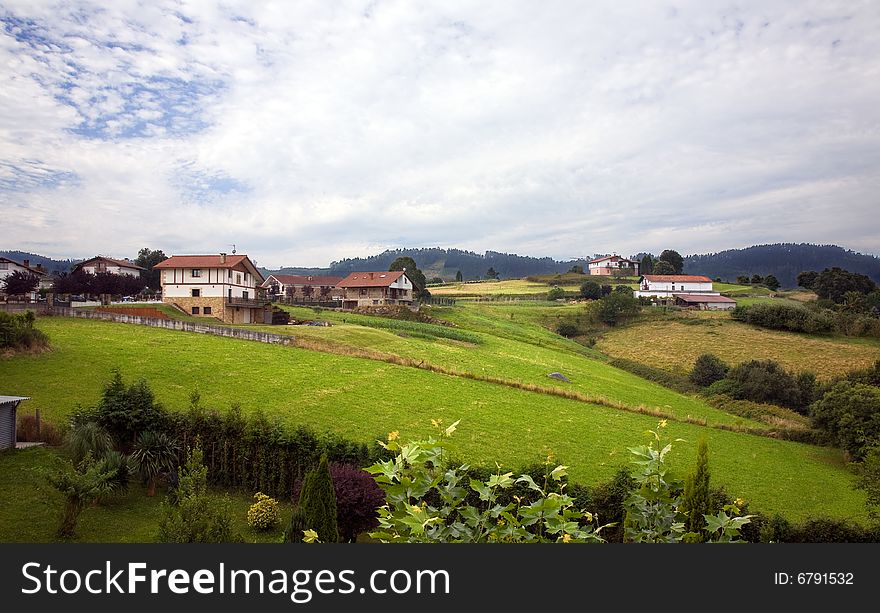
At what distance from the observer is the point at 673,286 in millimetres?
107125

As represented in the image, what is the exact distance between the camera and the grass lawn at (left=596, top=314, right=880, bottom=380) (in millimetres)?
58031

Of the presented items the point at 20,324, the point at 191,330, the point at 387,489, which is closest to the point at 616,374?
the point at 191,330

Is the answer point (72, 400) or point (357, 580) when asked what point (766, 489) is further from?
point (72, 400)

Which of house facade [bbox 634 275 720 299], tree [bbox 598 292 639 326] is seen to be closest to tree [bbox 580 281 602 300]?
house facade [bbox 634 275 720 299]

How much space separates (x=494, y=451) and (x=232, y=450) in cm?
1087

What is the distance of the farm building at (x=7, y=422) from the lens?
17.8m

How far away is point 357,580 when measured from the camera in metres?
3.55

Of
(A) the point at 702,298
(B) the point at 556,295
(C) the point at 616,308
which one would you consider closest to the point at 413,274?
(B) the point at 556,295

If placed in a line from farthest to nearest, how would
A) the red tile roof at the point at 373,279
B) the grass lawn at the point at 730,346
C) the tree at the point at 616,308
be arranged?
the tree at the point at 616,308 < the red tile roof at the point at 373,279 < the grass lawn at the point at 730,346

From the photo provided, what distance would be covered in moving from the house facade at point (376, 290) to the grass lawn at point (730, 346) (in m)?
30.9

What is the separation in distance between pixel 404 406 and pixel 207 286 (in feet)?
120

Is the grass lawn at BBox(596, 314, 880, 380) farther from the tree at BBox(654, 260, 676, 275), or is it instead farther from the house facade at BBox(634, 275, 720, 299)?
the tree at BBox(654, 260, 676, 275)

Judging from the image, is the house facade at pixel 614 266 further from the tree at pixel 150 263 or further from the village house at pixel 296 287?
the tree at pixel 150 263

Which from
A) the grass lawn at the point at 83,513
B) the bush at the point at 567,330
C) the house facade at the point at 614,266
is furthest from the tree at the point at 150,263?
the house facade at the point at 614,266
